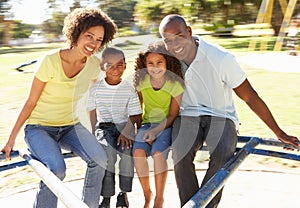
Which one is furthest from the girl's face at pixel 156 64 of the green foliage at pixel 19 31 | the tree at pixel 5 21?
the green foliage at pixel 19 31

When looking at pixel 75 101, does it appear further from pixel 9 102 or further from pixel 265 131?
pixel 9 102

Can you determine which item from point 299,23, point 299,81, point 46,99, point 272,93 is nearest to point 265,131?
point 272,93

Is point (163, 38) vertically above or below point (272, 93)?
above

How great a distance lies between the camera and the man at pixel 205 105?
9.25ft

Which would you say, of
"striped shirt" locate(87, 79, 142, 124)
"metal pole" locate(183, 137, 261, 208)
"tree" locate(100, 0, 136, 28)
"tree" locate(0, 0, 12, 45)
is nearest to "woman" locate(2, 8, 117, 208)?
"striped shirt" locate(87, 79, 142, 124)

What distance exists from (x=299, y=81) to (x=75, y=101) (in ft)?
28.7

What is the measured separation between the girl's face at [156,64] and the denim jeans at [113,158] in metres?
0.43

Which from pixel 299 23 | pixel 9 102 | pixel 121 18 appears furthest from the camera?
pixel 121 18

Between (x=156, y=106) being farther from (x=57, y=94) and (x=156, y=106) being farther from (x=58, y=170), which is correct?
(x=58, y=170)

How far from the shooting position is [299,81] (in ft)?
35.4

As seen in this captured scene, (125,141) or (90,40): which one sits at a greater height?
(90,40)

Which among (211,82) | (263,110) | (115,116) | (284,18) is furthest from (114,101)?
(284,18)

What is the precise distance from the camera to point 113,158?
9.99 ft

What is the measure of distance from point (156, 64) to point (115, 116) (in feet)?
1.57
